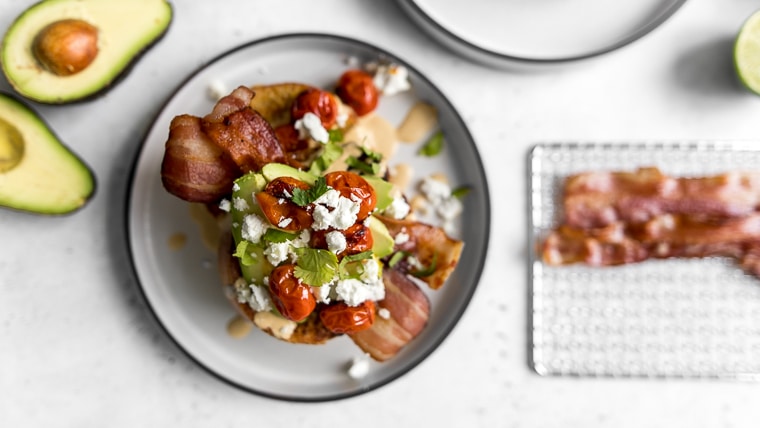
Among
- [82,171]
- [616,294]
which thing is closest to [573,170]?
[616,294]

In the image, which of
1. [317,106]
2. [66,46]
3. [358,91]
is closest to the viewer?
[66,46]

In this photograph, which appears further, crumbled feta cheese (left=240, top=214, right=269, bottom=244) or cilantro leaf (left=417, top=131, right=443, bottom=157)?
cilantro leaf (left=417, top=131, right=443, bottom=157)

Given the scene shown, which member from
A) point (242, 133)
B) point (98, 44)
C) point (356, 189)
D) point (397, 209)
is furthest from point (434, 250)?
point (98, 44)

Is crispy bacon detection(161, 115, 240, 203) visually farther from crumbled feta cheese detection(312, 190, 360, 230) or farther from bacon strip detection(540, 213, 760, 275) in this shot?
bacon strip detection(540, 213, 760, 275)

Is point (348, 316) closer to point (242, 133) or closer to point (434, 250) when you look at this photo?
point (434, 250)

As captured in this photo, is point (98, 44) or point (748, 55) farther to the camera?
point (748, 55)

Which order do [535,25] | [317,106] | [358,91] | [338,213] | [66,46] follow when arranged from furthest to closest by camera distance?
[535,25] < [358,91] < [317,106] < [66,46] < [338,213]

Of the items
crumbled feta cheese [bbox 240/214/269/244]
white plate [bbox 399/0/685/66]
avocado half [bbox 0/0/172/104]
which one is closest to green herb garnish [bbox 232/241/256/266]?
crumbled feta cheese [bbox 240/214/269/244]
